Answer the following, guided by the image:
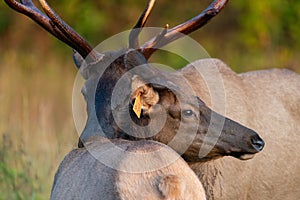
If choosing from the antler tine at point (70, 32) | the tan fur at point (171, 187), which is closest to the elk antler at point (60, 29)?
the antler tine at point (70, 32)

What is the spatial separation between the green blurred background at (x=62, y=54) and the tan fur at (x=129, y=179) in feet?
6.84

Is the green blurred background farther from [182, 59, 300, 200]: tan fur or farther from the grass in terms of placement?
[182, 59, 300, 200]: tan fur

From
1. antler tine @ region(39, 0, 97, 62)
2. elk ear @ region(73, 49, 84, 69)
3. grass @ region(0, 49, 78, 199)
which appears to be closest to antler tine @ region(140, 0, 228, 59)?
antler tine @ region(39, 0, 97, 62)

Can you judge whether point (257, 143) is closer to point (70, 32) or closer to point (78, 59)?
point (70, 32)

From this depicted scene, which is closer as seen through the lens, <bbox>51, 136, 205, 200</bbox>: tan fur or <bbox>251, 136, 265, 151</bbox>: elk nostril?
<bbox>51, 136, 205, 200</bbox>: tan fur

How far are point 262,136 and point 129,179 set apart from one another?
218cm

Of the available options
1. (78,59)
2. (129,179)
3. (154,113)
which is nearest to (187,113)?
(154,113)

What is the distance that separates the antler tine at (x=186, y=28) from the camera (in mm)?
7953

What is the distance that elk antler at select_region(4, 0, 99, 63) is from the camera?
7.77 meters

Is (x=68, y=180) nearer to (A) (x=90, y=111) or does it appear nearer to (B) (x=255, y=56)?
(A) (x=90, y=111)

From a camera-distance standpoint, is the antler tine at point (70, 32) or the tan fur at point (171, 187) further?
the antler tine at point (70, 32)

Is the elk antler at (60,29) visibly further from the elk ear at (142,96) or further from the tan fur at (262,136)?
the tan fur at (262,136)

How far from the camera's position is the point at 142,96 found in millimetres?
7359

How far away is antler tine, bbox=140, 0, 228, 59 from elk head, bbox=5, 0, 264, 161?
24cm
